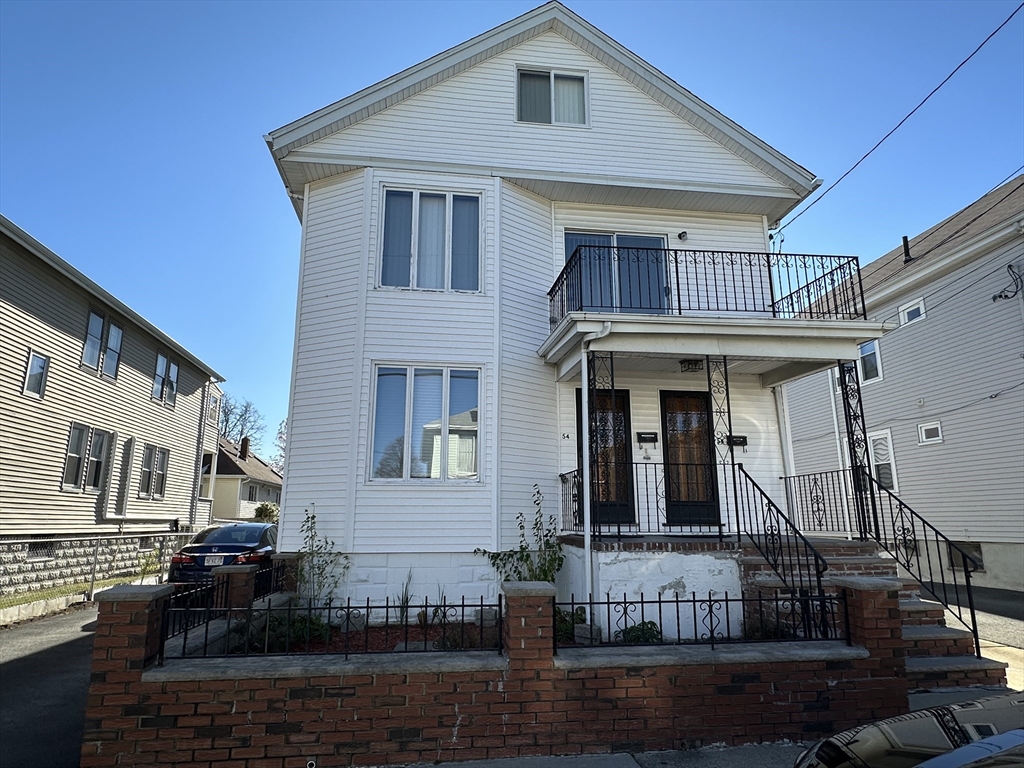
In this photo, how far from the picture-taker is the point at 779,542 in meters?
7.54

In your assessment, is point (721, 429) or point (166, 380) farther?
point (166, 380)

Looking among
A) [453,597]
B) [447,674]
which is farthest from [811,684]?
[453,597]

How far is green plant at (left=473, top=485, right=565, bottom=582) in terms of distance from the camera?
923 cm

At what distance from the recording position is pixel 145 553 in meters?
17.6

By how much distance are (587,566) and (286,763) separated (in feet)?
14.2

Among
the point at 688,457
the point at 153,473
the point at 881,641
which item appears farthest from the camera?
the point at 153,473

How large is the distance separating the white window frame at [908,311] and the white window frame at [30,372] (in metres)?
20.9

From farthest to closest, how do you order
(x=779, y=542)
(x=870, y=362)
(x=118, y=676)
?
1. (x=870, y=362)
2. (x=779, y=542)
3. (x=118, y=676)

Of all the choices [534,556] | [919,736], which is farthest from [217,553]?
[919,736]

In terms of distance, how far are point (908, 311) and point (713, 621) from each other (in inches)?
532

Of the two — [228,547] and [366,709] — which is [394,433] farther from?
[366,709]

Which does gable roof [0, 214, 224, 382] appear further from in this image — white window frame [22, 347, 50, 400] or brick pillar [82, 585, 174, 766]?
brick pillar [82, 585, 174, 766]

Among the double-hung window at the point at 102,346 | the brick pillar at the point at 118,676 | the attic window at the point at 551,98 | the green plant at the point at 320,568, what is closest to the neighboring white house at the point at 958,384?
the attic window at the point at 551,98

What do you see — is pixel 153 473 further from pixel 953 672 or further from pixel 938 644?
pixel 953 672
